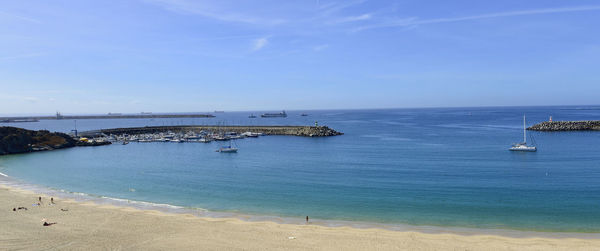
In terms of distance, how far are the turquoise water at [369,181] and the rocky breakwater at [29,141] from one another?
19.1ft

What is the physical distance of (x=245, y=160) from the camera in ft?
180

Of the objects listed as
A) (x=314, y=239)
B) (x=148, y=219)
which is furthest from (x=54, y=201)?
(x=314, y=239)

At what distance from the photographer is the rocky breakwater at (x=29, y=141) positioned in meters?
67.7

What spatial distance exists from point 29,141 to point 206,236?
67.0 meters

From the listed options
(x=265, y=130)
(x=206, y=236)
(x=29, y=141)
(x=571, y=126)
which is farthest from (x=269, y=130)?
(x=206, y=236)

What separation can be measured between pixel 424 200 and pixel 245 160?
99.6 feet


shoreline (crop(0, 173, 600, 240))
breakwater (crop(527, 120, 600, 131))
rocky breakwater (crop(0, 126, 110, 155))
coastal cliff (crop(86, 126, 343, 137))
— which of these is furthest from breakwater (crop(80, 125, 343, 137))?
shoreline (crop(0, 173, 600, 240))

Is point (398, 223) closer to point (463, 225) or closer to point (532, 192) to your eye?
point (463, 225)

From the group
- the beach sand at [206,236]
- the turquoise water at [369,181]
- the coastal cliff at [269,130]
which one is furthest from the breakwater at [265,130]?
the beach sand at [206,236]

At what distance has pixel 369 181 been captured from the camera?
123ft

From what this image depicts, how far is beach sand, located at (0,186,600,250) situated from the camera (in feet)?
65.4

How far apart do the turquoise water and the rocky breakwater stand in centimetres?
584

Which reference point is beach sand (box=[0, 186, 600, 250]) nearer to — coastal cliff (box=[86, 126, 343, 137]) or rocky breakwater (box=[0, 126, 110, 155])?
rocky breakwater (box=[0, 126, 110, 155])

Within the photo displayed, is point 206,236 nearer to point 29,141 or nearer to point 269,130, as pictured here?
point 29,141
